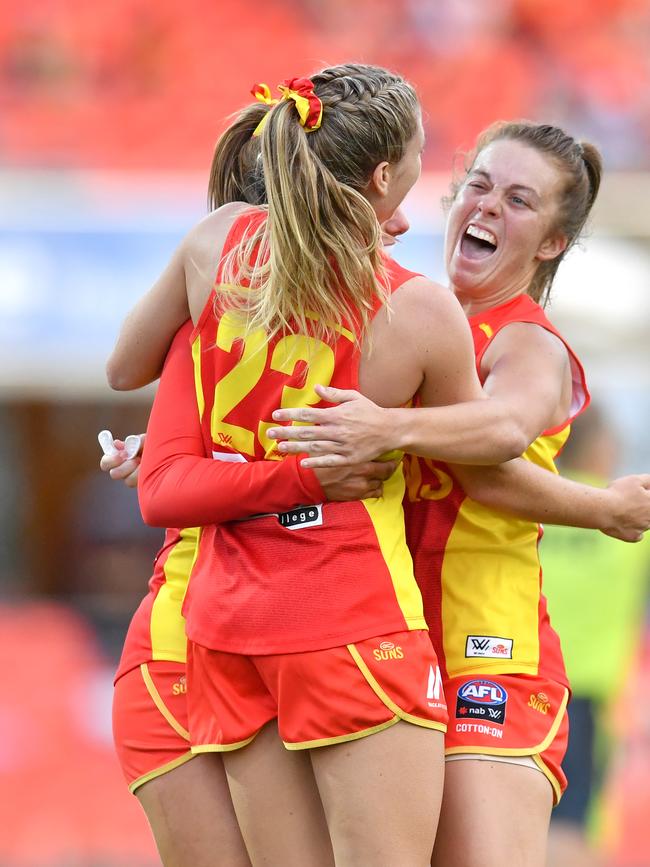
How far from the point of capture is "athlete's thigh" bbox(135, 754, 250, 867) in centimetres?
244

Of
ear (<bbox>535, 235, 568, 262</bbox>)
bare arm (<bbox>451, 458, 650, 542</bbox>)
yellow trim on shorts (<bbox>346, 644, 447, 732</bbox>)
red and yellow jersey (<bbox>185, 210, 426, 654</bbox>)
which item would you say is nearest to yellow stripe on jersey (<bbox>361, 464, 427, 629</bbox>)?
red and yellow jersey (<bbox>185, 210, 426, 654</bbox>)

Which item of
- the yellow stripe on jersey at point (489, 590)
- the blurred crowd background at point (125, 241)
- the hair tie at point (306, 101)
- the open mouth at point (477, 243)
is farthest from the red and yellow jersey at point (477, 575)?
the blurred crowd background at point (125, 241)

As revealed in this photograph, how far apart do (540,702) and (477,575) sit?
29cm

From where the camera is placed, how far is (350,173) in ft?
7.32

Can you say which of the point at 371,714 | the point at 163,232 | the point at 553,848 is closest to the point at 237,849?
the point at 371,714

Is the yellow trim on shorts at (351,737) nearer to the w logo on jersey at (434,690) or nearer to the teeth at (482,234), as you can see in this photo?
the w logo on jersey at (434,690)

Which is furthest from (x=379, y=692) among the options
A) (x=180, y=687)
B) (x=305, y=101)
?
(x=305, y=101)

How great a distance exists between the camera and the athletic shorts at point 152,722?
8.20ft

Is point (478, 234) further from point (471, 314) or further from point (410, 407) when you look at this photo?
point (410, 407)

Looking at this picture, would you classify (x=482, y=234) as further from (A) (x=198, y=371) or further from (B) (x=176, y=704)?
(B) (x=176, y=704)

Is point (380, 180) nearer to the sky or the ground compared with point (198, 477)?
nearer to the sky

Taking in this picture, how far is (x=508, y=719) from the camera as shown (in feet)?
8.20

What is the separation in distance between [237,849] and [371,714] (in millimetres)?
523

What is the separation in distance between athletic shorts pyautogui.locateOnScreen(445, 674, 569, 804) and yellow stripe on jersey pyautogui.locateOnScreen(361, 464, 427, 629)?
13.1 inches
